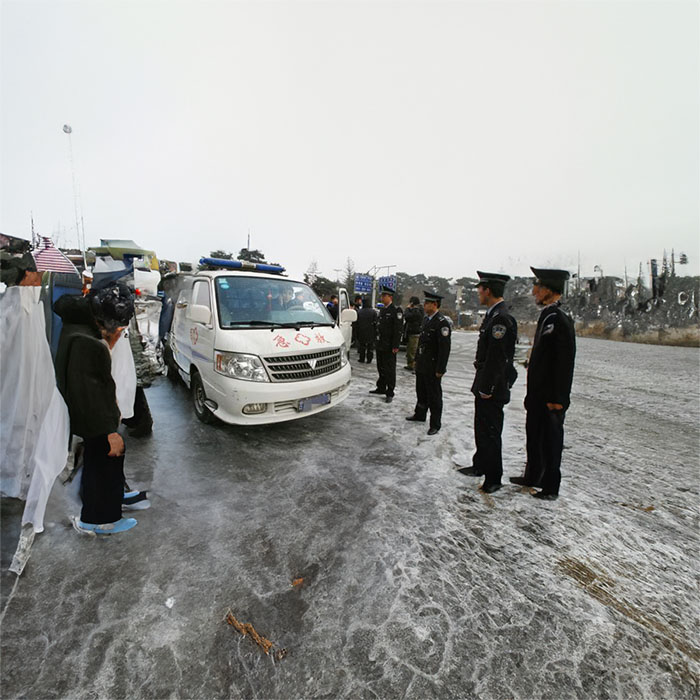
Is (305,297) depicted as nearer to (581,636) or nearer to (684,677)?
(581,636)

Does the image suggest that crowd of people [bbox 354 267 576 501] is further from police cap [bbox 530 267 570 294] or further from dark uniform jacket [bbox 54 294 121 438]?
dark uniform jacket [bbox 54 294 121 438]

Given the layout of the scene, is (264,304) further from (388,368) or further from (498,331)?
(498,331)

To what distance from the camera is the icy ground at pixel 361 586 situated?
1.59 metres

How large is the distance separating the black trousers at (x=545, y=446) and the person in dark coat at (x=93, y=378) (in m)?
3.39

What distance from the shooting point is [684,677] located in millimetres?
1643

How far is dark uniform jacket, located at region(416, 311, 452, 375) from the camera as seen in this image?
4441 millimetres

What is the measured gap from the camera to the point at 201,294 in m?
4.75

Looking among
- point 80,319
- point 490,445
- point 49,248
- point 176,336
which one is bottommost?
point 490,445

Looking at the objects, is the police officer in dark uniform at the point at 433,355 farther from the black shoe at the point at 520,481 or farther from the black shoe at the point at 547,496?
the black shoe at the point at 547,496

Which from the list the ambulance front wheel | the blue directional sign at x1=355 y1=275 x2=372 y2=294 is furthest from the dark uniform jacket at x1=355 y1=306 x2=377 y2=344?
the blue directional sign at x1=355 y1=275 x2=372 y2=294

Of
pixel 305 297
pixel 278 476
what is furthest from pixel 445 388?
pixel 278 476

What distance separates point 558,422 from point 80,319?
148 inches

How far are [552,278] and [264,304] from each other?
3364 millimetres

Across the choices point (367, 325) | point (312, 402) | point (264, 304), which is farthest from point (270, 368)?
point (367, 325)
